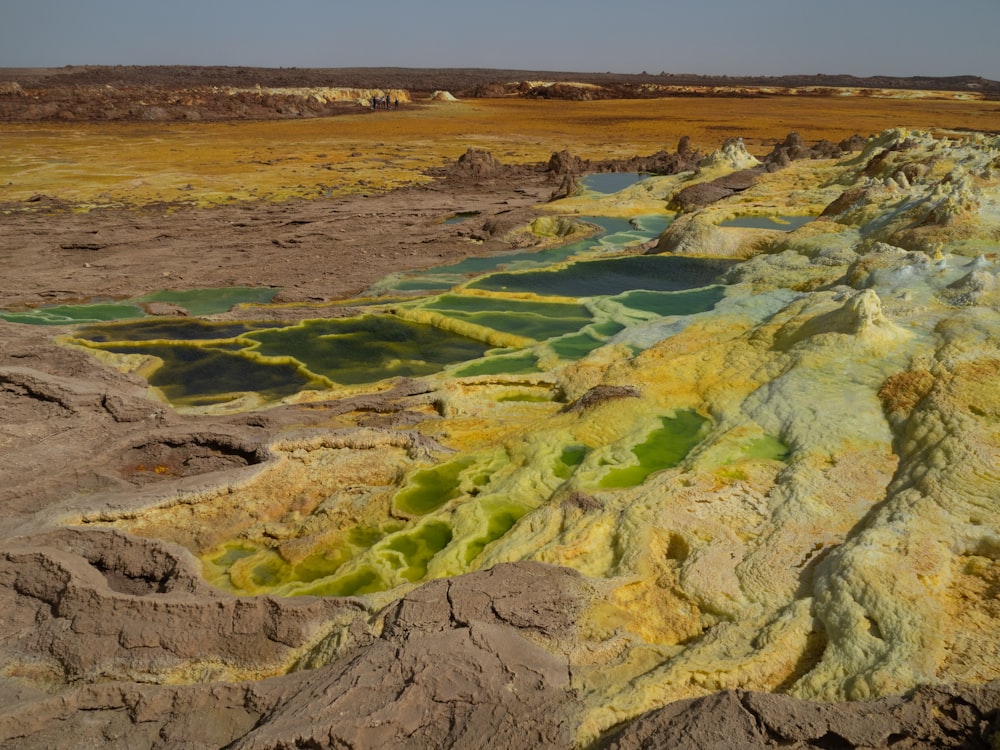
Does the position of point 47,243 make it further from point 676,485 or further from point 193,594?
point 676,485

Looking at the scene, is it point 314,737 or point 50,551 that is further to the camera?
point 50,551

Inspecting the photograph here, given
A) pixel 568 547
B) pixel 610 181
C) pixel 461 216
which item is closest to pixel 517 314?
pixel 568 547

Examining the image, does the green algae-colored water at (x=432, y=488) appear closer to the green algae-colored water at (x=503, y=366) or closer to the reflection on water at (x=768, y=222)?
the green algae-colored water at (x=503, y=366)

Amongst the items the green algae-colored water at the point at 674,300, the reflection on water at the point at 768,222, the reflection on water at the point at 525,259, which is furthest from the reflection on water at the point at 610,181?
the green algae-colored water at the point at 674,300

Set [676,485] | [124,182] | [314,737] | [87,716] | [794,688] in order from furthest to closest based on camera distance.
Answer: [124,182] → [676,485] → [87,716] → [794,688] → [314,737]

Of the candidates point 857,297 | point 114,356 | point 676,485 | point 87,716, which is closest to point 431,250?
point 114,356
